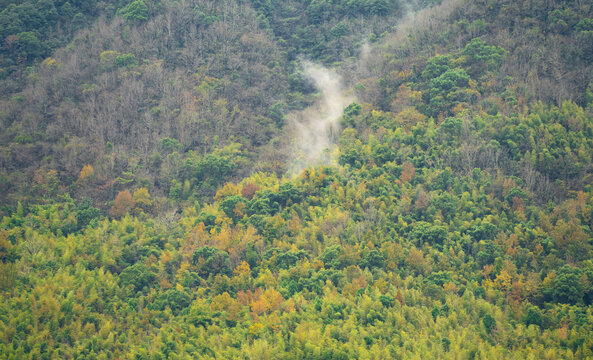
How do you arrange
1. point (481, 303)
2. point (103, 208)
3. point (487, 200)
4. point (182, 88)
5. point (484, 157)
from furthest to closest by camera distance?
point (182, 88), point (103, 208), point (484, 157), point (487, 200), point (481, 303)

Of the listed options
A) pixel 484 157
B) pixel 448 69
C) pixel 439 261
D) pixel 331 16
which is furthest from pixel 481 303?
pixel 331 16

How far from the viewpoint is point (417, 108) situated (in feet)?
138

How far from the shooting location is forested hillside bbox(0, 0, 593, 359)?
94.1ft

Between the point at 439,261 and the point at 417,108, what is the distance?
1475 cm

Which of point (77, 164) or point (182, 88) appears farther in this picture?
point (182, 88)

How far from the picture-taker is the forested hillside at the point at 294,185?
2869 cm

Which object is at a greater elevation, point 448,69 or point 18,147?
point 448,69

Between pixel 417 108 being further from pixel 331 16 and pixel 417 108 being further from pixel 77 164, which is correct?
pixel 77 164

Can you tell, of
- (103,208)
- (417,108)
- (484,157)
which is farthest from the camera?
(417,108)

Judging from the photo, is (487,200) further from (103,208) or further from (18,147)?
(18,147)

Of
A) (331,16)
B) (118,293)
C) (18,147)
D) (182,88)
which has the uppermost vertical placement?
(331,16)

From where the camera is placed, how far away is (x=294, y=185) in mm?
38125

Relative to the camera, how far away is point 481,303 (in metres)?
28.4

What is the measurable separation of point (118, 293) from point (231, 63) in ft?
87.5
